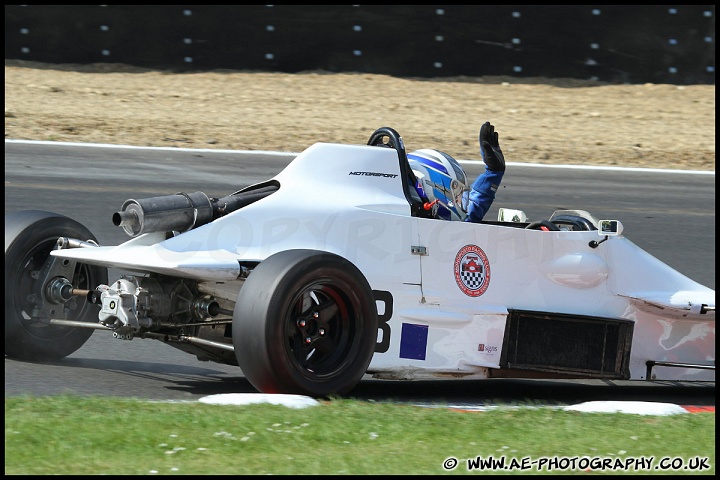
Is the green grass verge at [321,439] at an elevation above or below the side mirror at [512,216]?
below

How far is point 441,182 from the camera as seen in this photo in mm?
7199

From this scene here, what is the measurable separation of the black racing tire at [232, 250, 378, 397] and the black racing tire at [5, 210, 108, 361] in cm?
162

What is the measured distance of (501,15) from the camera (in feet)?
52.1

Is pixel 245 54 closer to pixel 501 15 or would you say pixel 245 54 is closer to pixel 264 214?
pixel 501 15

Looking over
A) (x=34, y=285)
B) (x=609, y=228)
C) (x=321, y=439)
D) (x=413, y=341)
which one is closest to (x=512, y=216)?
(x=609, y=228)

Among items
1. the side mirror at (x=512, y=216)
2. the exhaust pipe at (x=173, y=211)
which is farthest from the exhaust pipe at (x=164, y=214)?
the side mirror at (x=512, y=216)

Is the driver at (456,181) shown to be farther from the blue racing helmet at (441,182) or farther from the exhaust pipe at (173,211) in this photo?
the exhaust pipe at (173,211)

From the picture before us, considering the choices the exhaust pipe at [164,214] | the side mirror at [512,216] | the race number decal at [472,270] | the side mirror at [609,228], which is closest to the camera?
the exhaust pipe at [164,214]

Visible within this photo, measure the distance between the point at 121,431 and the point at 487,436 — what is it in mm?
1617

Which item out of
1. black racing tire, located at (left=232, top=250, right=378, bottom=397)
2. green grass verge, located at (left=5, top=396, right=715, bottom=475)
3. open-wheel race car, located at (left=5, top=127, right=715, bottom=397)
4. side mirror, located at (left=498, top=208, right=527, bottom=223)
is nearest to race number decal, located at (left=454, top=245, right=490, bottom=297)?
open-wheel race car, located at (left=5, top=127, right=715, bottom=397)

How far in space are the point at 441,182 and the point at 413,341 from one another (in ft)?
3.85

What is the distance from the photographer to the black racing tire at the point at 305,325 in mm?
5695

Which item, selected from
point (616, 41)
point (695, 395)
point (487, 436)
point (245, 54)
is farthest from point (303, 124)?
point (487, 436)

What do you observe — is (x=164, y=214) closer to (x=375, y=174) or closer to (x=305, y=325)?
(x=305, y=325)
